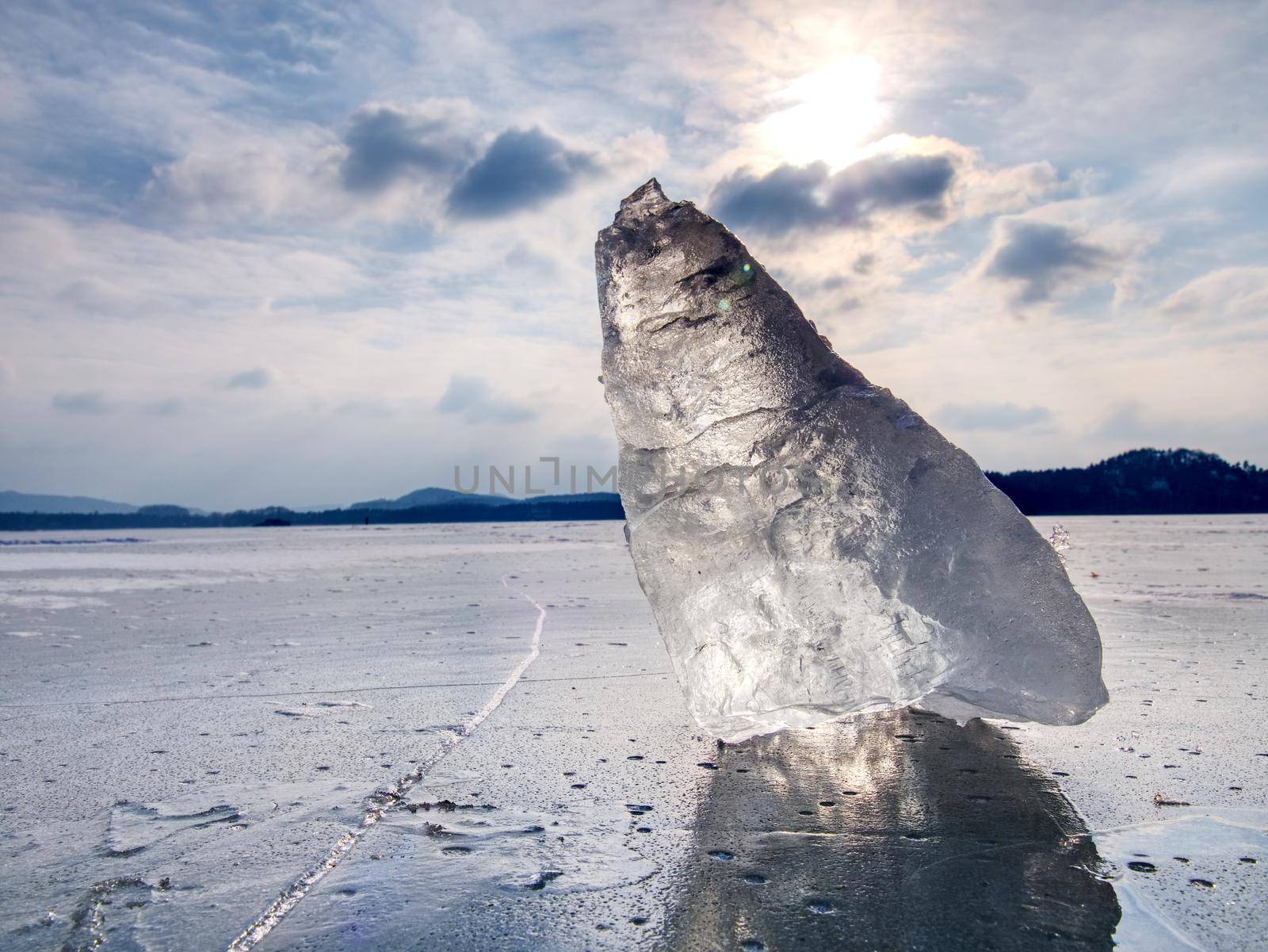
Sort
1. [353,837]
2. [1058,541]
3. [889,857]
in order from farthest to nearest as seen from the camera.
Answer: [1058,541] < [353,837] < [889,857]

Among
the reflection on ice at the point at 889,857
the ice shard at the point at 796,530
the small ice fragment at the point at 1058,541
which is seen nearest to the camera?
the reflection on ice at the point at 889,857

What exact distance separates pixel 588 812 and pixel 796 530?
4.27 feet

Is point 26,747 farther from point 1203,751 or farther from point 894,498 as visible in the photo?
point 1203,751

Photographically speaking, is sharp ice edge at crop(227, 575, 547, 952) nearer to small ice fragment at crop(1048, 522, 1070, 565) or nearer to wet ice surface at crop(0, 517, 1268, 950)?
wet ice surface at crop(0, 517, 1268, 950)

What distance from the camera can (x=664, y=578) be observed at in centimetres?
365

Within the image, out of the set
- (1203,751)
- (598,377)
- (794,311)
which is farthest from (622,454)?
(1203,751)

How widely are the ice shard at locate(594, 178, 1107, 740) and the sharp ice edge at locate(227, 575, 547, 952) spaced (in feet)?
3.34

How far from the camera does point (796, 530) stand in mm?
3377

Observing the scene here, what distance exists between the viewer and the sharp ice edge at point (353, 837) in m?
1.97

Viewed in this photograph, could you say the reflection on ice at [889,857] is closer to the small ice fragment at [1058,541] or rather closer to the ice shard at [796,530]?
the ice shard at [796,530]

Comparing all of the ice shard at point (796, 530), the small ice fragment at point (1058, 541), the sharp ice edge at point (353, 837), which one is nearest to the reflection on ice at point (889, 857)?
the ice shard at point (796, 530)

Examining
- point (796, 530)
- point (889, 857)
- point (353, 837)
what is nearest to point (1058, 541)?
point (796, 530)

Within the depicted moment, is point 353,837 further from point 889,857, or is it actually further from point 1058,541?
point 1058,541

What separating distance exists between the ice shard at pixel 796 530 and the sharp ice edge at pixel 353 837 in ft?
3.34
